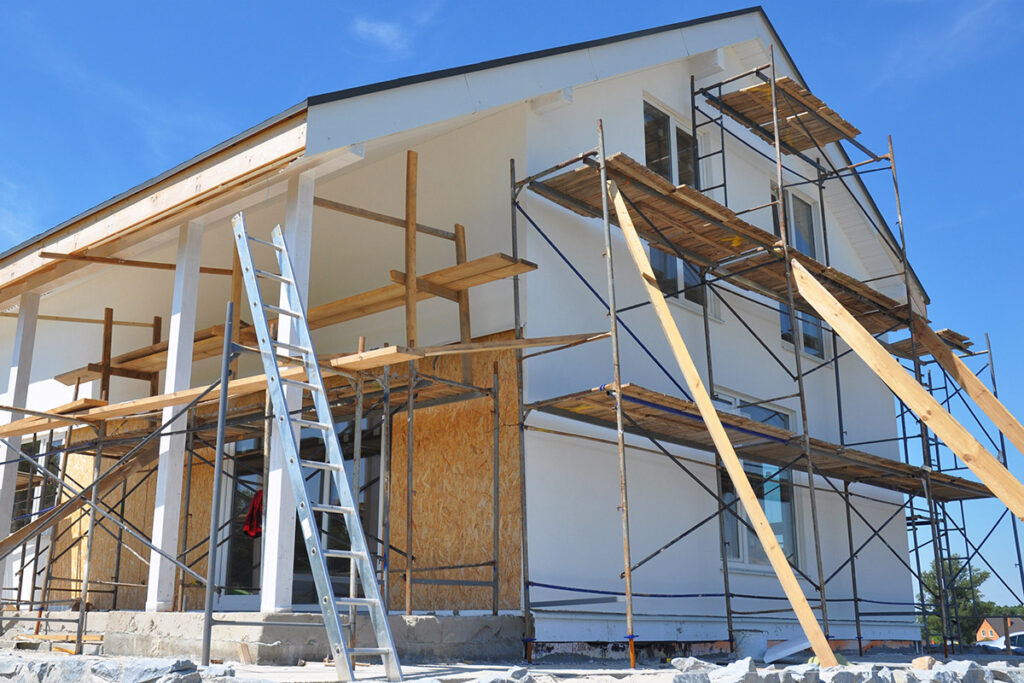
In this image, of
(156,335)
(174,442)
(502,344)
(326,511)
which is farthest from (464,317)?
(156,335)

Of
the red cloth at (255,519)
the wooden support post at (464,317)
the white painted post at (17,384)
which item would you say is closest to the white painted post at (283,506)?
the wooden support post at (464,317)

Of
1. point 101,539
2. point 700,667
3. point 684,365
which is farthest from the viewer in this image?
point 101,539

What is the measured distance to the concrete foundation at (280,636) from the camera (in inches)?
284

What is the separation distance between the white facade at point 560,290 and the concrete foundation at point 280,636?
391mm

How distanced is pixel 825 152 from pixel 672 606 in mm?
8390

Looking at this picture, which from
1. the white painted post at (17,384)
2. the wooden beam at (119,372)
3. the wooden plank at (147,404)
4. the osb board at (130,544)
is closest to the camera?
the wooden plank at (147,404)

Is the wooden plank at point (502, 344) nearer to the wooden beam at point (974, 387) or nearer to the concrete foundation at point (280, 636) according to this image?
the concrete foundation at point (280, 636)

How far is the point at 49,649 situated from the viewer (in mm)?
9195

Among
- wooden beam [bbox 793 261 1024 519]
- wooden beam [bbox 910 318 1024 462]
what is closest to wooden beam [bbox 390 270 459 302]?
wooden beam [bbox 793 261 1024 519]

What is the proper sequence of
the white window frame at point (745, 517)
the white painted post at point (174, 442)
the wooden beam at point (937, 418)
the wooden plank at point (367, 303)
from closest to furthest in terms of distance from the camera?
the wooden beam at point (937, 418) → the white painted post at point (174, 442) → the wooden plank at point (367, 303) → the white window frame at point (745, 517)

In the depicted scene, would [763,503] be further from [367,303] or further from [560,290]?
[367,303]

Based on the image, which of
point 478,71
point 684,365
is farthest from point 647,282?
point 478,71

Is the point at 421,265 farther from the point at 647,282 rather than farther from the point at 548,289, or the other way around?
the point at 647,282

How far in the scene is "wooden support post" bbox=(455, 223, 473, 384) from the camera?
33.6ft
